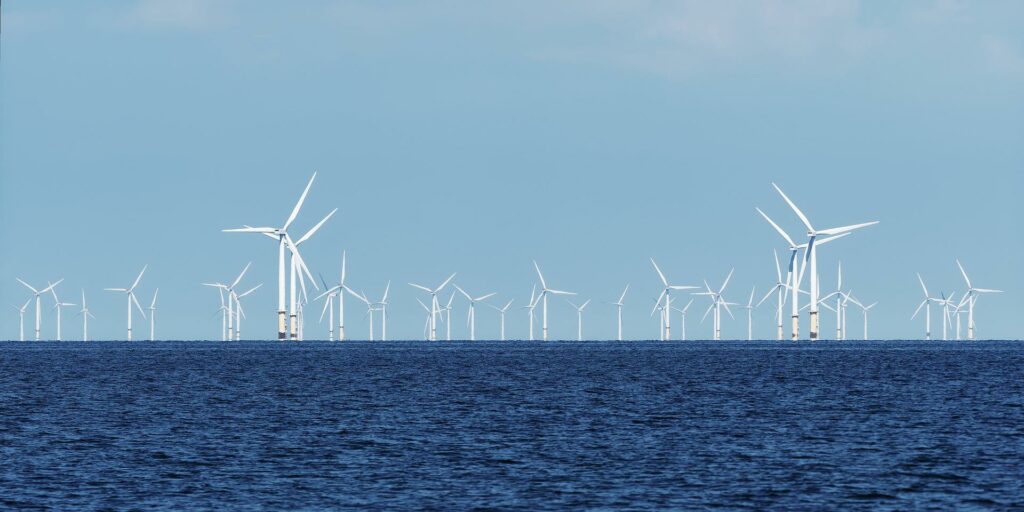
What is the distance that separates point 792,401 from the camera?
290ft

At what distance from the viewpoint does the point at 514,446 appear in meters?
59.3

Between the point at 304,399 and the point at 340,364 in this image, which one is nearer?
the point at 304,399

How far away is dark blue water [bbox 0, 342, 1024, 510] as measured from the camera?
44875mm

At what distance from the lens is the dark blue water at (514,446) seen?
44875mm

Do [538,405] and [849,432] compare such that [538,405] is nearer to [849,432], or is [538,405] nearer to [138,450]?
[849,432]

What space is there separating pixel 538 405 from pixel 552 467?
32.9 metres

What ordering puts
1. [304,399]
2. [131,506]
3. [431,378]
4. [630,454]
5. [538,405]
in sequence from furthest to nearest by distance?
[431,378] → [304,399] → [538,405] → [630,454] → [131,506]

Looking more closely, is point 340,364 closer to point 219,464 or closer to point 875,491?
point 219,464

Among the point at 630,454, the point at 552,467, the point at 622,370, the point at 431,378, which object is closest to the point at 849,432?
the point at 630,454

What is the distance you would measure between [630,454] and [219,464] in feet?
49.0

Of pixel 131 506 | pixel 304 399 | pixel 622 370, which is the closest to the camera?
pixel 131 506

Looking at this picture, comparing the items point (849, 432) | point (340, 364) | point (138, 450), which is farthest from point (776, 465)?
point (340, 364)

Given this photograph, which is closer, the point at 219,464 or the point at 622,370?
the point at 219,464

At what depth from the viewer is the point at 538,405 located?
3342 inches
